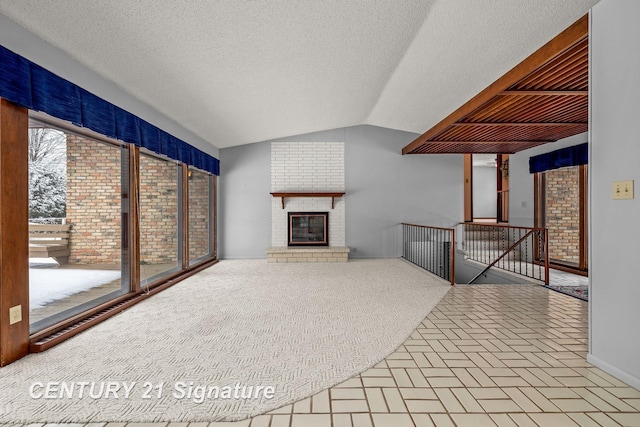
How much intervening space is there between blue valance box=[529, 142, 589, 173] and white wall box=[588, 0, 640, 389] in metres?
3.41

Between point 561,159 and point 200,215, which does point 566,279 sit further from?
point 200,215

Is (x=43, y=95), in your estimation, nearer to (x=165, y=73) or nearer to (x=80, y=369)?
(x=165, y=73)

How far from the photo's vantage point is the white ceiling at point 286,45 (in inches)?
105

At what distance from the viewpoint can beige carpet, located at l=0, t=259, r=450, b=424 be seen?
1884 millimetres

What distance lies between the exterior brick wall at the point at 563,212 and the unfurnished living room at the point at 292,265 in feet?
0.15

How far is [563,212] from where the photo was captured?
6.43 meters

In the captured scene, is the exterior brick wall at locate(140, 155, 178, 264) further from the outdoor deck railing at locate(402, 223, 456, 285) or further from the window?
the outdoor deck railing at locate(402, 223, 456, 285)

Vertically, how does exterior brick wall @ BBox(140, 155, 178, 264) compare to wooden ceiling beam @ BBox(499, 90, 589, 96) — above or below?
below

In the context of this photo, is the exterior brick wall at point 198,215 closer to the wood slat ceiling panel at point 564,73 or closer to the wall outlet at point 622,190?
the wood slat ceiling panel at point 564,73

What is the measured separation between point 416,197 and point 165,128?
17.9 feet

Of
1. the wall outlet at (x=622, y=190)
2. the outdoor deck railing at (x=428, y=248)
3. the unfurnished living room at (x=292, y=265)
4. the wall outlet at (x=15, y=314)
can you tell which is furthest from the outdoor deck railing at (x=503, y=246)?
the wall outlet at (x=15, y=314)

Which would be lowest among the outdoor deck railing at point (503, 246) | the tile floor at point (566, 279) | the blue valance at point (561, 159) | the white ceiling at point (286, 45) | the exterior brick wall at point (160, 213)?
the tile floor at point (566, 279)

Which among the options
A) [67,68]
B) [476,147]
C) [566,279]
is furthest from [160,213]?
[566,279]

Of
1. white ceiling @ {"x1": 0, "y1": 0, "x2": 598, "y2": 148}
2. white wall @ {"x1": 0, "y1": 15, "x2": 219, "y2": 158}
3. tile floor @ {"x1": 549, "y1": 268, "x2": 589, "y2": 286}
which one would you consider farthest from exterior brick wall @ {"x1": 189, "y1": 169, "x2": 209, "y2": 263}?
tile floor @ {"x1": 549, "y1": 268, "x2": 589, "y2": 286}
